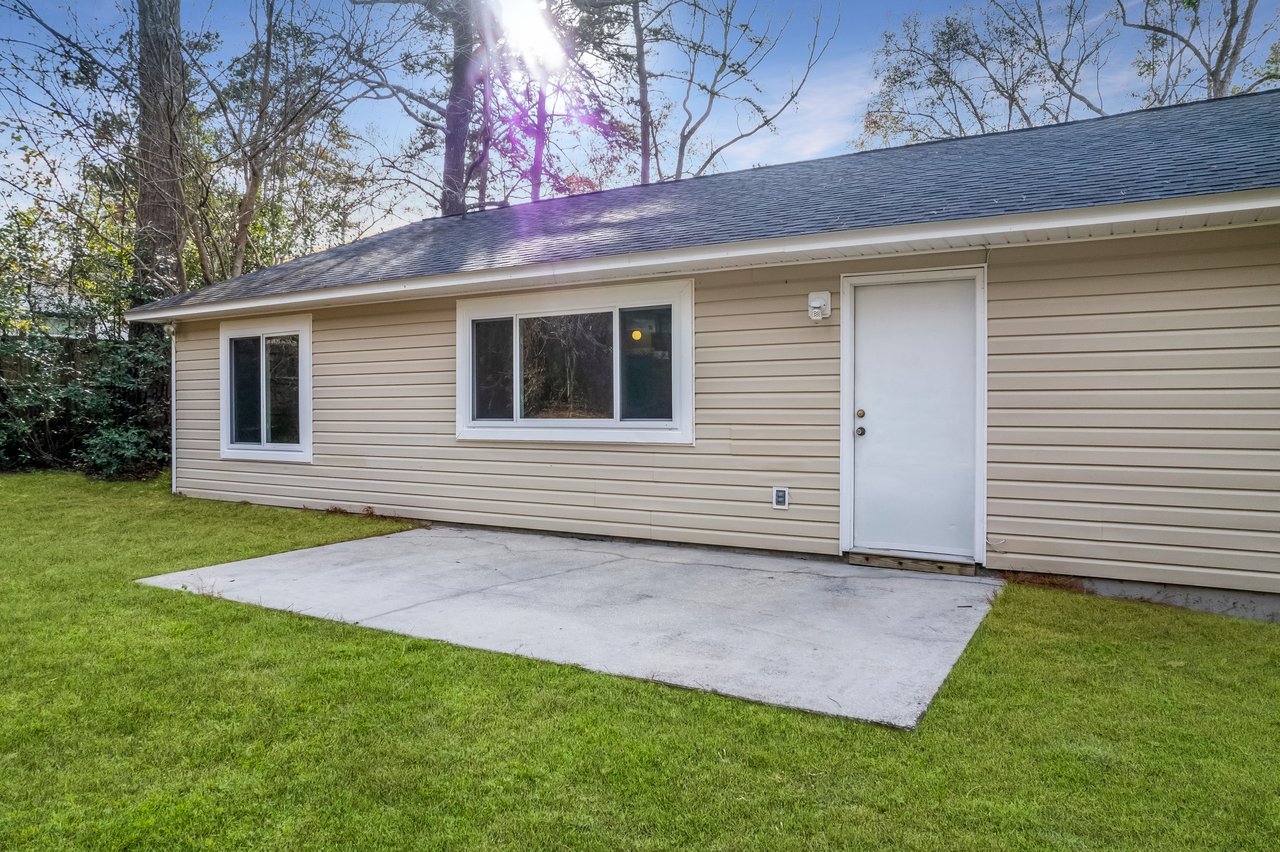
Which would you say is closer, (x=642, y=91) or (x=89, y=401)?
(x=89, y=401)

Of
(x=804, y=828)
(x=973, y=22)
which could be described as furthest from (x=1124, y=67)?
(x=804, y=828)

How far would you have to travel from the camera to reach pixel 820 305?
5.10 meters

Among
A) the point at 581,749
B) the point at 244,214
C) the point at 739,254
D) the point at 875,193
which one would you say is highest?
the point at 244,214

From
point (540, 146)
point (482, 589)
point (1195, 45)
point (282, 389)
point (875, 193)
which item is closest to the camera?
point (482, 589)

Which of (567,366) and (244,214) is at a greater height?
(244,214)

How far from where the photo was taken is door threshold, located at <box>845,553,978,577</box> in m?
4.79

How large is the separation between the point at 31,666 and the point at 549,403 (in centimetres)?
383

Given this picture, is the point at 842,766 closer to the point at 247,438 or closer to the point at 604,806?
the point at 604,806

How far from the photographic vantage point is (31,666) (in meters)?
3.08

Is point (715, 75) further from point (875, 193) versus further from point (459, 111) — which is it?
point (875, 193)

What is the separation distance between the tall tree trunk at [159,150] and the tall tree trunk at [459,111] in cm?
463

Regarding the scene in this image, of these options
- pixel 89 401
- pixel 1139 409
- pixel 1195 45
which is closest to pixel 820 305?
pixel 1139 409

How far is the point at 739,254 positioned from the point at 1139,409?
2.50 m

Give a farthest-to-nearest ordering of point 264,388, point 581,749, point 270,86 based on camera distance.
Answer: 1. point 270,86
2. point 264,388
3. point 581,749
